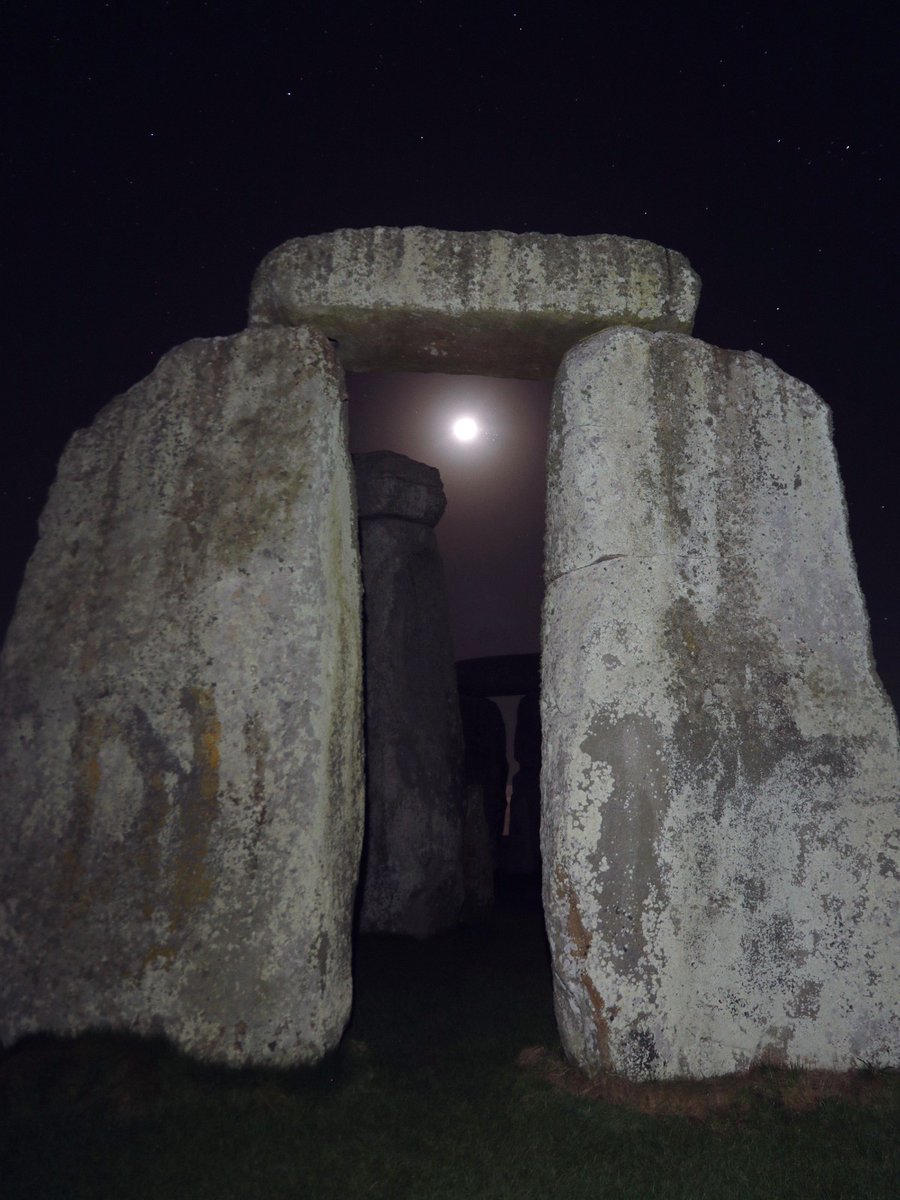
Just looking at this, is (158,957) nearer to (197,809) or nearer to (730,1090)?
(197,809)

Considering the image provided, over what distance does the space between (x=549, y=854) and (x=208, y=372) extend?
205 centimetres

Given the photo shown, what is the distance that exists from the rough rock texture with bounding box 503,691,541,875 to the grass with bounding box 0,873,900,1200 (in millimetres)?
7181

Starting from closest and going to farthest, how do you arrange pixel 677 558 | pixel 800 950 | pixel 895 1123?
pixel 895 1123
pixel 800 950
pixel 677 558

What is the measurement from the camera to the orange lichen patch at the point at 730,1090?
2418 mm

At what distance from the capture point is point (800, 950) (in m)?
2.66

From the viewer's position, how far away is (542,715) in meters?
2.91

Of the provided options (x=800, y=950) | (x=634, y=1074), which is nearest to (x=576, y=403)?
(x=800, y=950)

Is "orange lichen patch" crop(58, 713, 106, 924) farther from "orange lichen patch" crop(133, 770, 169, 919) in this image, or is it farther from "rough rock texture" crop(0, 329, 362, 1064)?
"orange lichen patch" crop(133, 770, 169, 919)

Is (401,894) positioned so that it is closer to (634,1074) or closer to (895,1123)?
(634,1074)

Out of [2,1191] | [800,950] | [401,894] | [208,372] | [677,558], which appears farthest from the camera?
[401,894]

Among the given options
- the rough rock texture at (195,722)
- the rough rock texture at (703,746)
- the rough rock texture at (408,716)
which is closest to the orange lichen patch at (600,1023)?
the rough rock texture at (703,746)

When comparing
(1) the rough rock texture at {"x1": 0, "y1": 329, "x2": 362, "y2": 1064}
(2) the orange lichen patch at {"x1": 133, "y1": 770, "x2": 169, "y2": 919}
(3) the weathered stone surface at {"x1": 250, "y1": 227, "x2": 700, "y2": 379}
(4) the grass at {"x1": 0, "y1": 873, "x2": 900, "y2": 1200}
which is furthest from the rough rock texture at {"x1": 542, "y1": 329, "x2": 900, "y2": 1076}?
(2) the orange lichen patch at {"x1": 133, "y1": 770, "x2": 169, "y2": 919}

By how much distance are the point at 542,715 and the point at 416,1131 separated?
1261 millimetres

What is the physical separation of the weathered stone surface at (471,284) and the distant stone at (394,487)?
8.71ft
